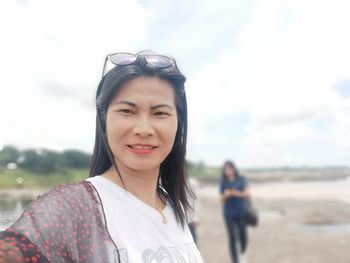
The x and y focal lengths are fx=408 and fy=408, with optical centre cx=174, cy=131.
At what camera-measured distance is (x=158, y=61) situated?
1.38 meters

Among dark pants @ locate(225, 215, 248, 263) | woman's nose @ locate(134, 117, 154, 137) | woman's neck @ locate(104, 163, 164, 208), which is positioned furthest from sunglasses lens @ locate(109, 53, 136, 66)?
dark pants @ locate(225, 215, 248, 263)

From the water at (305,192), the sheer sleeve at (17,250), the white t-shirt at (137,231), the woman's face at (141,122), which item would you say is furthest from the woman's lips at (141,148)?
the water at (305,192)

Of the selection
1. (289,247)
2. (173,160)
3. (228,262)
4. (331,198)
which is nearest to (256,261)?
(228,262)

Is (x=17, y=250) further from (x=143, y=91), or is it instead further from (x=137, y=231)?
(x=143, y=91)

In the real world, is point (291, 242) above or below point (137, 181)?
below

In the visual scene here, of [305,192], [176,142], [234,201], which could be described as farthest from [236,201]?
[305,192]

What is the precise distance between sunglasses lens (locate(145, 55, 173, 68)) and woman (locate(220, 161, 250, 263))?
4744 mm

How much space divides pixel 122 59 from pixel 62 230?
0.61m

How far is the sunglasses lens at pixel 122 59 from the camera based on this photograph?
4.40 feet

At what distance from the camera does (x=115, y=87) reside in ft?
4.25

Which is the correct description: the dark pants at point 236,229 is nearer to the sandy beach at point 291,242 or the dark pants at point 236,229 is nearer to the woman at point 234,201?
the woman at point 234,201

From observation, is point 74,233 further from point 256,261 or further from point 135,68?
point 256,261

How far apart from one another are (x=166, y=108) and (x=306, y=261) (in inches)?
312

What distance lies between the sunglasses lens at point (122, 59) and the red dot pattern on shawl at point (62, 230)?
17.0 inches
